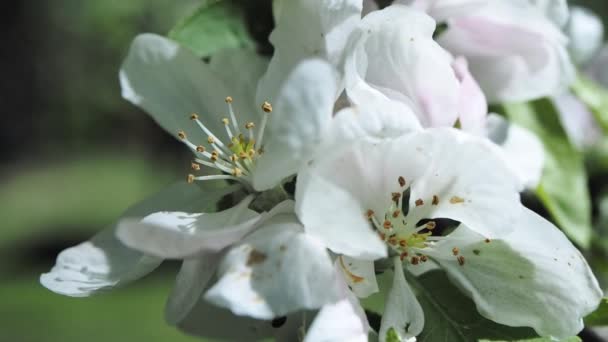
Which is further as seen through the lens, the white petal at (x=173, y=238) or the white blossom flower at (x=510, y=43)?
the white blossom flower at (x=510, y=43)

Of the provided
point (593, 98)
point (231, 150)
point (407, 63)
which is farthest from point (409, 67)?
point (593, 98)

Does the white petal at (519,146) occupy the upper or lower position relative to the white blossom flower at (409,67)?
lower

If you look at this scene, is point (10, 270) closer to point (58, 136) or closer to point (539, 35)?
point (58, 136)

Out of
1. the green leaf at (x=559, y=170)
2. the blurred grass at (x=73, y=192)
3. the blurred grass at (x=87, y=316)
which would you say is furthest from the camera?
the blurred grass at (x=73, y=192)

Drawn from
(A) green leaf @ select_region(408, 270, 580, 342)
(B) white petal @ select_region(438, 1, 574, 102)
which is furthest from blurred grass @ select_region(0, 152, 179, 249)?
(A) green leaf @ select_region(408, 270, 580, 342)

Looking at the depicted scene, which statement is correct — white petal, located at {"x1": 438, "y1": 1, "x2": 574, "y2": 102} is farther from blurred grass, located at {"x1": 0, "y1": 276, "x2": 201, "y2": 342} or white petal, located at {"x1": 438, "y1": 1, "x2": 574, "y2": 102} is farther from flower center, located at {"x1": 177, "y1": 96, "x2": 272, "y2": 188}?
blurred grass, located at {"x1": 0, "y1": 276, "x2": 201, "y2": 342}

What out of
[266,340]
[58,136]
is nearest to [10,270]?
[58,136]

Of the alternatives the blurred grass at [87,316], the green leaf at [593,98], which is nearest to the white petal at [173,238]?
the green leaf at [593,98]

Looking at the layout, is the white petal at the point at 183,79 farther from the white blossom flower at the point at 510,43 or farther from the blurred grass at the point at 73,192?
the blurred grass at the point at 73,192
